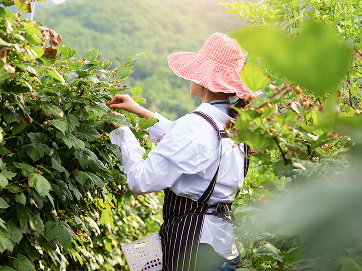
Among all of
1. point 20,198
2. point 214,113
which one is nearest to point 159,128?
point 214,113

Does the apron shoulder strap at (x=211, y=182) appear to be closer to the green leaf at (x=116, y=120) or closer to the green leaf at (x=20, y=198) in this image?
the green leaf at (x=116, y=120)

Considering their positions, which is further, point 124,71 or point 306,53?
point 124,71

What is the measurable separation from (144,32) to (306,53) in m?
20.9

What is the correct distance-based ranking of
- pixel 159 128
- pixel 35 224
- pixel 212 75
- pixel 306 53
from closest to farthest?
pixel 306 53, pixel 35 224, pixel 212 75, pixel 159 128

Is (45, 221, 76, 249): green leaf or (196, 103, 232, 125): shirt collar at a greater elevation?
(196, 103, 232, 125): shirt collar

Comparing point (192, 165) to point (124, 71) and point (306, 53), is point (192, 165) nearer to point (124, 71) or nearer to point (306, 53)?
point (124, 71)

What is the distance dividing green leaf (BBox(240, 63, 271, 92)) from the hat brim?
104 centimetres

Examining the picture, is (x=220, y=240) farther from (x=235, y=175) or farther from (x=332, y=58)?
(x=332, y=58)

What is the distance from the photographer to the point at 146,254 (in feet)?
5.78

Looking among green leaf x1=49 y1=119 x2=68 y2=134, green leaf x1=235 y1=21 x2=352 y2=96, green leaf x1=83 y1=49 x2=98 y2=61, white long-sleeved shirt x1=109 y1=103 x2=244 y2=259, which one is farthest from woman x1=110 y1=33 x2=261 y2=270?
green leaf x1=235 y1=21 x2=352 y2=96

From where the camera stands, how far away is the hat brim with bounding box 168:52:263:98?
1601 millimetres

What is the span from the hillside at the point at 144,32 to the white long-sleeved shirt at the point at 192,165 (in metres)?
11.0

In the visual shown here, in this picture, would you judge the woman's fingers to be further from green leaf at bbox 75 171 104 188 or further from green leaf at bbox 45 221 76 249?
green leaf at bbox 45 221 76 249

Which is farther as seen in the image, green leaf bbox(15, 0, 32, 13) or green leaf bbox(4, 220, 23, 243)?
green leaf bbox(4, 220, 23, 243)
